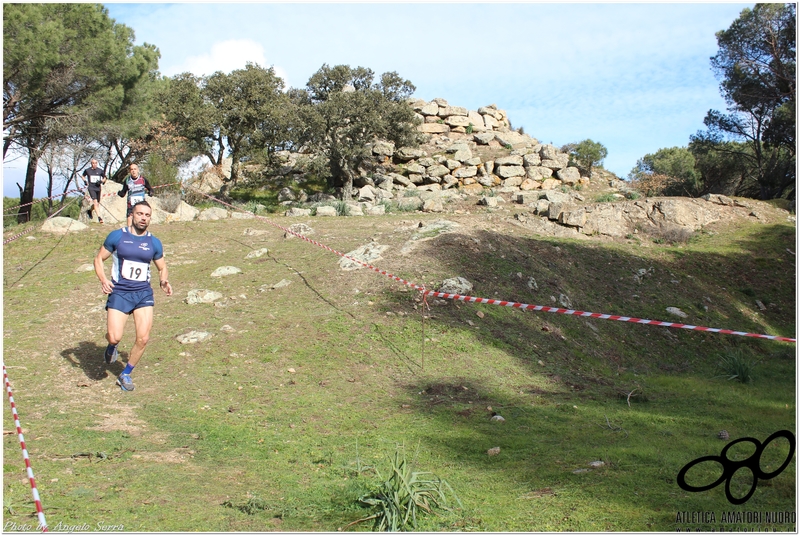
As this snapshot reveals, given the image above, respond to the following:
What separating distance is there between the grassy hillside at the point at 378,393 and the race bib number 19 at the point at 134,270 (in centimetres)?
130

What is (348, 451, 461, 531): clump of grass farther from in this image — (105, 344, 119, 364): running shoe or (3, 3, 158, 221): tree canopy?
(3, 3, 158, 221): tree canopy

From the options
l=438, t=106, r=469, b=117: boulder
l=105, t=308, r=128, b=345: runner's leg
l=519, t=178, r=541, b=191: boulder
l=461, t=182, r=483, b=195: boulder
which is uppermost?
l=438, t=106, r=469, b=117: boulder

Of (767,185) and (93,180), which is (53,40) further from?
(767,185)

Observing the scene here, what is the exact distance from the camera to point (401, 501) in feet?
12.2

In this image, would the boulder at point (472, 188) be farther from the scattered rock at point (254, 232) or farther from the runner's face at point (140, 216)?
the runner's face at point (140, 216)

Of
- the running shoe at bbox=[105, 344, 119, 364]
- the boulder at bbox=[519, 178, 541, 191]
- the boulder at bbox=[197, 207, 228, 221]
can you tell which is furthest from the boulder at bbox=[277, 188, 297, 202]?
the running shoe at bbox=[105, 344, 119, 364]

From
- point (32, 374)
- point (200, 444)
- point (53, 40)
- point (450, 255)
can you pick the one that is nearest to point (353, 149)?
point (53, 40)

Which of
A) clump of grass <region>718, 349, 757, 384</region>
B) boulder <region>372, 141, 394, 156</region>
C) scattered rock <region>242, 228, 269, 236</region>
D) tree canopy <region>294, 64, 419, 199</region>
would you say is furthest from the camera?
boulder <region>372, 141, 394, 156</region>

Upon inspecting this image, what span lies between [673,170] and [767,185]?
41.5 ft

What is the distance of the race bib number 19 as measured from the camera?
6.41 m

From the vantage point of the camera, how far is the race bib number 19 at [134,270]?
21.0 feet

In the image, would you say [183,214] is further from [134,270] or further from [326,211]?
[134,270]

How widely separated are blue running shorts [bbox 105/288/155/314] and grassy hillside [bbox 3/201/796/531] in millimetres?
971

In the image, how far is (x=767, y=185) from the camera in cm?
2552
